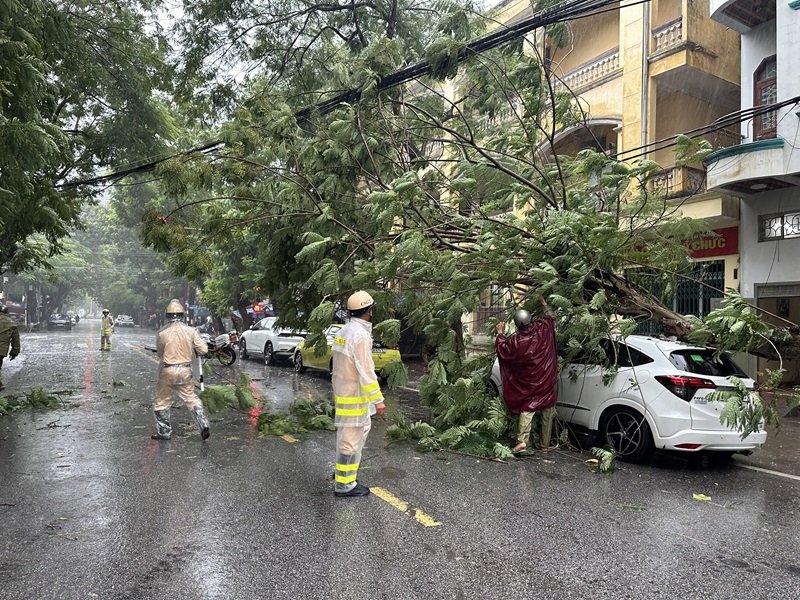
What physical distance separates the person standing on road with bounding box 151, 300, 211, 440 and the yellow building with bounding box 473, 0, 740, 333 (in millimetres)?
9267

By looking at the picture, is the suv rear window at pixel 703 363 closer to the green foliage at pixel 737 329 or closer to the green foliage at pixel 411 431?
the green foliage at pixel 737 329

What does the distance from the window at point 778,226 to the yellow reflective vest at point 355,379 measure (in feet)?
35.2

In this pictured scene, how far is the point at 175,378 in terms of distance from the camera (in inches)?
298

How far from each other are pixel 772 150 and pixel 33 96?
39.0 feet

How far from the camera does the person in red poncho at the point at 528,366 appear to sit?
691 centimetres

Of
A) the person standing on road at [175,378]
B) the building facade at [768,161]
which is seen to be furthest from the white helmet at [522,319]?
the building facade at [768,161]

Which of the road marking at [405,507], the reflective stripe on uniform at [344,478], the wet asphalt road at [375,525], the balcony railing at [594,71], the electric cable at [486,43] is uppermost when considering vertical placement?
the balcony railing at [594,71]

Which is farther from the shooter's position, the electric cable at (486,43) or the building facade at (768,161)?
the building facade at (768,161)

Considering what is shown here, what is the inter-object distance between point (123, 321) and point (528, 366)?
83.2 meters

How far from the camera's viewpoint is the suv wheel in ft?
21.8

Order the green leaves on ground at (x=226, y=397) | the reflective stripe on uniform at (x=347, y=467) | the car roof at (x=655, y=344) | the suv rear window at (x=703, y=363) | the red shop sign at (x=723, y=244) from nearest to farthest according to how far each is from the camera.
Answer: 1. the reflective stripe on uniform at (x=347, y=467)
2. the suv rear window at (x=703, y=363)
3. the car roof at (x=655, y=344)
4. the green leaves on ground at (x=226, y=397)
5. the red shop sign at (x=723, y=244)

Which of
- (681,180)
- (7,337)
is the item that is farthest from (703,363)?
(7,337)

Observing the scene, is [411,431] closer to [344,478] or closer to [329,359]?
[344,478]

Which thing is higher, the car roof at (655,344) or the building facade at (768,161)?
the building facade at (768,161)
